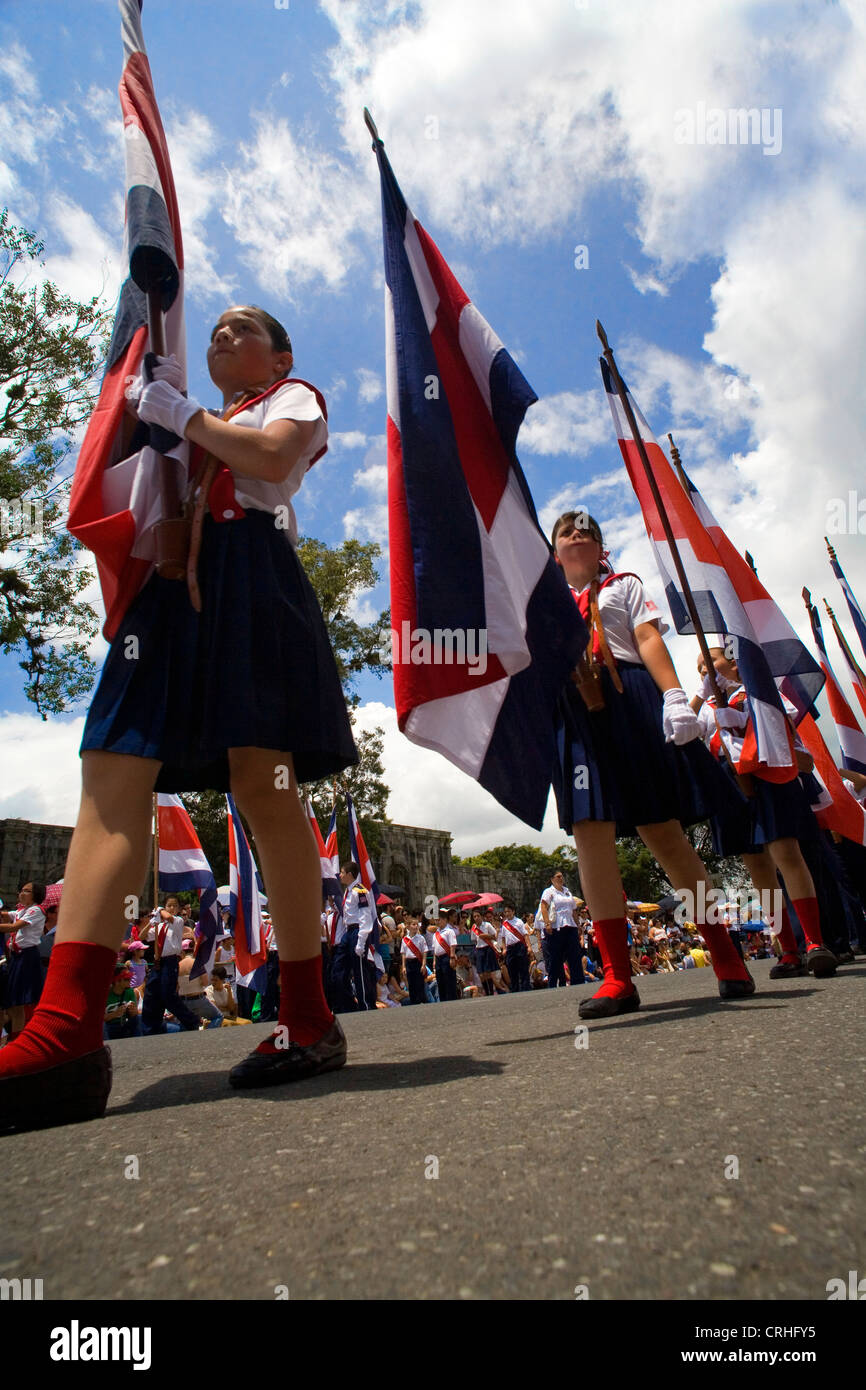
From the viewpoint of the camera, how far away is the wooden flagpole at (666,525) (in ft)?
16.6

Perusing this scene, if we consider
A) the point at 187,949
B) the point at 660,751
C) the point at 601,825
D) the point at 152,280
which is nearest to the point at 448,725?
the point at 601,825

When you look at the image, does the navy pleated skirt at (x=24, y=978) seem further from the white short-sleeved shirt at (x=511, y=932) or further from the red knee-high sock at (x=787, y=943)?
the white short-sleeved shirt at (x=511, y=932)

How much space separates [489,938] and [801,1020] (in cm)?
1524

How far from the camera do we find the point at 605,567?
385 centimetres

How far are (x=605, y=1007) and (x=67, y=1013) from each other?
202cm

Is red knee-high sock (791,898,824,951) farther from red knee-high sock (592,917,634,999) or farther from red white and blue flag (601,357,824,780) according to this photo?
red knee-high sock (592,917,634,999)

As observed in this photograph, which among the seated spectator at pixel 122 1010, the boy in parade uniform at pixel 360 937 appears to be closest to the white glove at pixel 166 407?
the seated spectator at pixel 122 1010

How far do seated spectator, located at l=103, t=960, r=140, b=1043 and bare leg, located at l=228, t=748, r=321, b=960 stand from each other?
8311mm

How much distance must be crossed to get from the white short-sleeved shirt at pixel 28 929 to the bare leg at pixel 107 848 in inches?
350

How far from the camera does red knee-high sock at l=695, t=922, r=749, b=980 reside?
3207 mm

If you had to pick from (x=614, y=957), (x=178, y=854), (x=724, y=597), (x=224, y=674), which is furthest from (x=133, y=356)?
(x=178, y=854)

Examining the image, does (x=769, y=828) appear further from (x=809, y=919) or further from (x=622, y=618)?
(x=622, y=618)

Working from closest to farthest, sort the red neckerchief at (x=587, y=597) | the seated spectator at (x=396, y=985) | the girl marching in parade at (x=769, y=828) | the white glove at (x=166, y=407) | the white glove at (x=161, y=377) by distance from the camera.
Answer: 1. the white glove at (x=166, y=407)
2. the white glove at (x=161, y=377)
3. the red neckerchief at (x=587, y=597)
4. the girl marching in parade at (x=769, y=828)
5. the seated spectator at (x=396, y=985)
